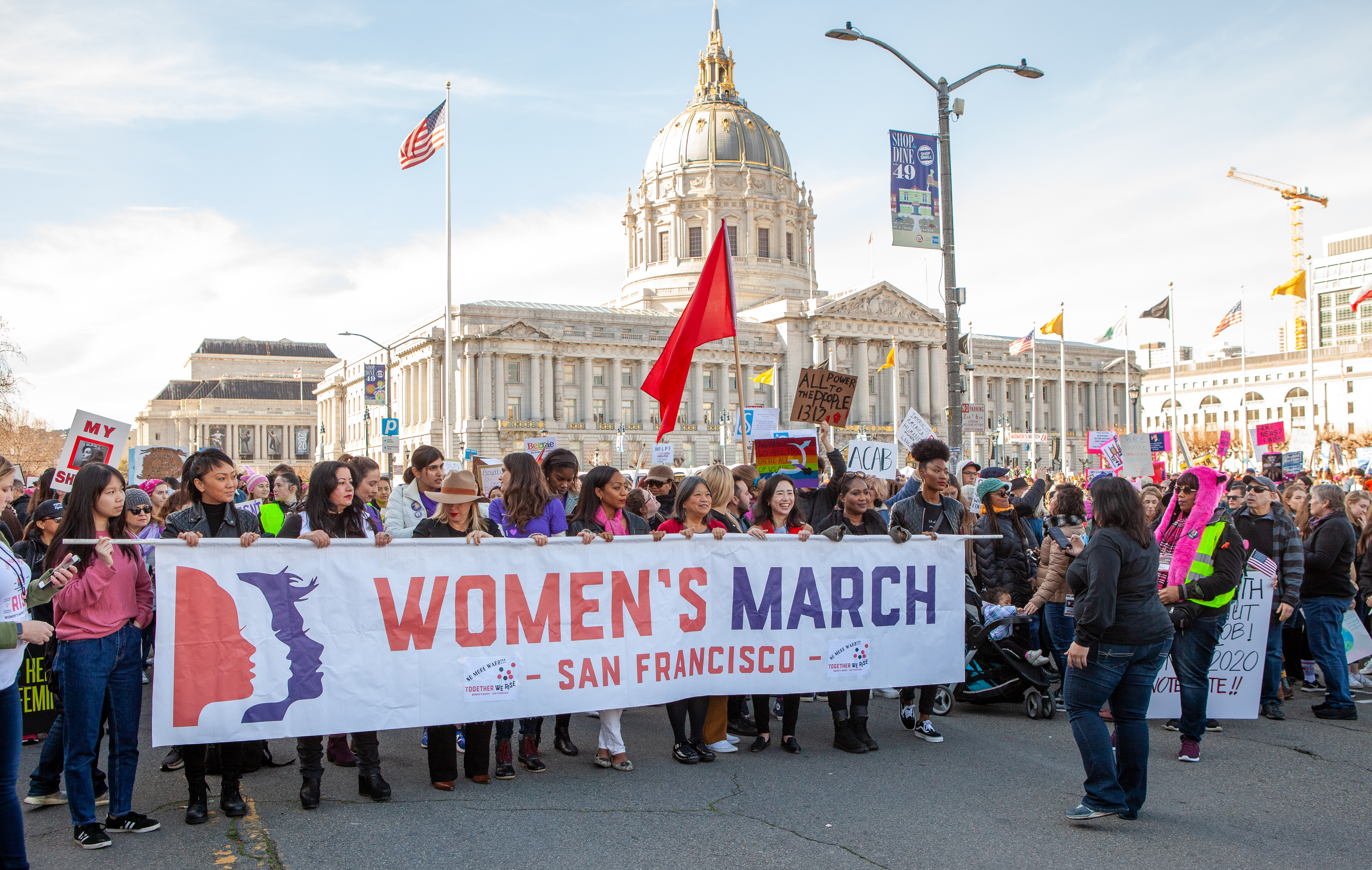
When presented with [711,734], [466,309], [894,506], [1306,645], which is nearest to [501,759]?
[711,734]

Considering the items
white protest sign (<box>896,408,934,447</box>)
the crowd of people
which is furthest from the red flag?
white protest sign (<box>896,408,934,447</box>)

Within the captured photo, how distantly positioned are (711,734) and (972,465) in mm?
8585

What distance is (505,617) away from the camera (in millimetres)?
6430

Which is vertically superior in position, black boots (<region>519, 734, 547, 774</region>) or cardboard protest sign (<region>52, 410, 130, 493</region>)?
cardboard protest sign (<region>52, 410, 130, 493</region>)

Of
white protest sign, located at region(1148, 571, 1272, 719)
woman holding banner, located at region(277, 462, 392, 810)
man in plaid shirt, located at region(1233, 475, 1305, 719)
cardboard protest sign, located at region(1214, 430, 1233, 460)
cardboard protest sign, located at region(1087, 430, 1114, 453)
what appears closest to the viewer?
woman holding banner, located at region(277, 462, 392, 810)

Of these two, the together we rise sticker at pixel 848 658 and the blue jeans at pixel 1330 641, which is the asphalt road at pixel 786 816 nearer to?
the together we rise sticker at pixel 848 658

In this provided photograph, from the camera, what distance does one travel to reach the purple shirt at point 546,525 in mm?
6957

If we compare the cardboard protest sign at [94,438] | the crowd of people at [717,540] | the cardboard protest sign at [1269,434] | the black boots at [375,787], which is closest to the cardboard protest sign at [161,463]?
the cardboard protest sign at [94,438]

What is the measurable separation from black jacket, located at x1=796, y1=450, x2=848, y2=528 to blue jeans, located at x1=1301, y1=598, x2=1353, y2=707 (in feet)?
13.1

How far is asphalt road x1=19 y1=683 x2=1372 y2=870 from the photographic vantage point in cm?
521

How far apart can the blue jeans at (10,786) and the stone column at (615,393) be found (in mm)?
78159

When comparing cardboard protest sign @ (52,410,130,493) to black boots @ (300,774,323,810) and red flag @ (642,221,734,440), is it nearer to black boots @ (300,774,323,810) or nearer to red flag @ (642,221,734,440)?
red flag @ (642,221,734,440)

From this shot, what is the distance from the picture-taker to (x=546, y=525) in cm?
704

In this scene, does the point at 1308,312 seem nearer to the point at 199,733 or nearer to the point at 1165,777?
the point at 1165,777
